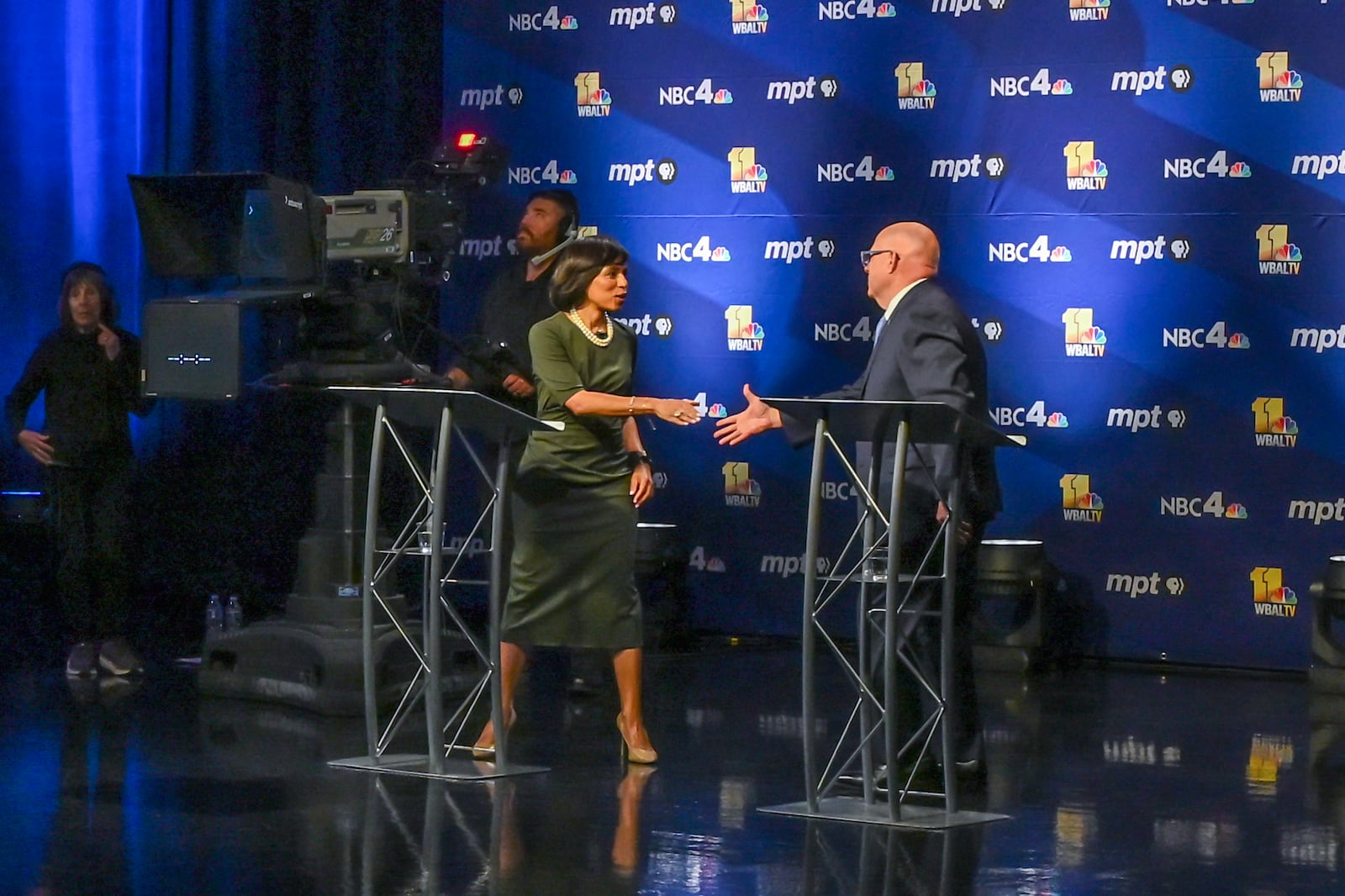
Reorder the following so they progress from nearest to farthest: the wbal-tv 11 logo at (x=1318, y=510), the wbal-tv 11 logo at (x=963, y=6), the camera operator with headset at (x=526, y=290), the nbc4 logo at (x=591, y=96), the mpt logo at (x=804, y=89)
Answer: the camera operator with headset at (x=526, y=290), the wbal-tv 11 logo at (x=1318, y=510), the wbal-tv 11 logo at (x=963, y=6), the mpt logo at (x=804, y=89), the nbc4 logo at (x=591, y=96)

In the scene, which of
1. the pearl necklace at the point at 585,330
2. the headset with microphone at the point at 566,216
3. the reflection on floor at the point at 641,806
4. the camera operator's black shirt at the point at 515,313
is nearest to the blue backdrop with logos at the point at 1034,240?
the reflection on floor at the point at 641,806

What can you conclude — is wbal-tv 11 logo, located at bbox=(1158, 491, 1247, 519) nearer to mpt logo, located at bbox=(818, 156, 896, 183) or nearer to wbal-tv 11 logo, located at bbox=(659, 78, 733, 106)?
mpt logo, located at bbox=(818, 156, 896, 183)

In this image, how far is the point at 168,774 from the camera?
5.43 m

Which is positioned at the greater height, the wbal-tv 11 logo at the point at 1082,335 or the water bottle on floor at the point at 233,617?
the wbal-tv 11 logo at the point at 1082,335

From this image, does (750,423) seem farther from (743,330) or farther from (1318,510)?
(743,330)

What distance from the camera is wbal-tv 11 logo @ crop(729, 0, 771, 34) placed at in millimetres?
8797

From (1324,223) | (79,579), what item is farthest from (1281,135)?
(79,579)

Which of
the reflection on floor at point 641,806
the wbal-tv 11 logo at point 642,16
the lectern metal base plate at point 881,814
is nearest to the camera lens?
the reflection on floor at point 641,806

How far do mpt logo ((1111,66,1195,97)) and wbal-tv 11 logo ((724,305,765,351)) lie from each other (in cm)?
187

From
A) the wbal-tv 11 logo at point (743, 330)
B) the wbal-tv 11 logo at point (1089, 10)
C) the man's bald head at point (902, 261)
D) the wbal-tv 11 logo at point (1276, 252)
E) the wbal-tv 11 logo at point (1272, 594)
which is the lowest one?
the wbal-tv 11 logo at point (1272, 594)

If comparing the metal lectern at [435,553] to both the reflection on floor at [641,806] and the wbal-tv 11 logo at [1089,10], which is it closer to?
the reflection on floor at [641,806]

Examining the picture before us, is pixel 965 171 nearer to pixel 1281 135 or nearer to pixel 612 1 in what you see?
pixel 1281 135

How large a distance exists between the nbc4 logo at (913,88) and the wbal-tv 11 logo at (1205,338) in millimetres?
1434

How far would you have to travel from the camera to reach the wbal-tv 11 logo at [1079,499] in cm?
818
